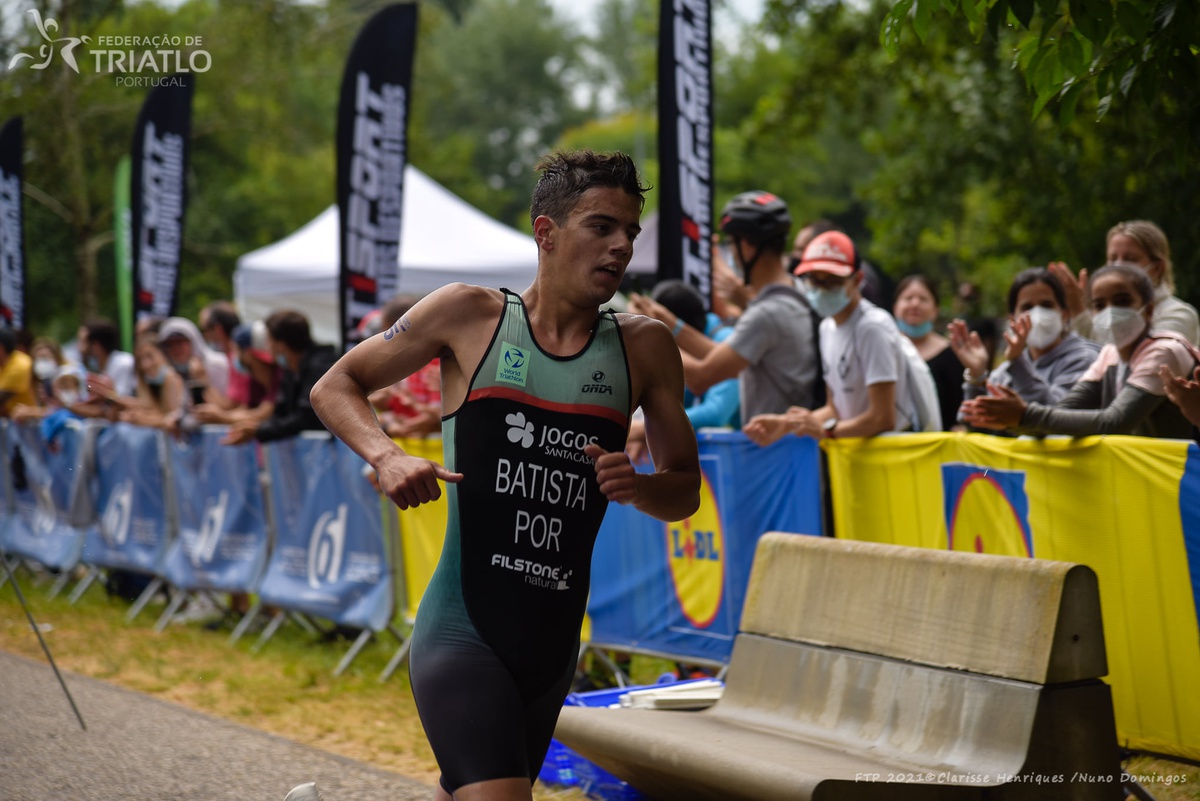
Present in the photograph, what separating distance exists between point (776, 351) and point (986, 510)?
5.05 ft

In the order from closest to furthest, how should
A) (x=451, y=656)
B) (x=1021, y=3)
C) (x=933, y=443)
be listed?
(x=451, y=656) < (x=1021, y=3) < (x=933, y=443)

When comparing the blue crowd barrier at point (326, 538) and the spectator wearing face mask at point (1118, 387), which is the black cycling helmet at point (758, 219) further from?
the blue crowd barrier at point (326, 538)

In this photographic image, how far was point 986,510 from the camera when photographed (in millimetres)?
5535

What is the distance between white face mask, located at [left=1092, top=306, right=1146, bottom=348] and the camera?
5367 mm

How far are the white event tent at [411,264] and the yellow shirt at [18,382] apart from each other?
3.90 meters

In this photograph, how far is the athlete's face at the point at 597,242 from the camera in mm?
3398

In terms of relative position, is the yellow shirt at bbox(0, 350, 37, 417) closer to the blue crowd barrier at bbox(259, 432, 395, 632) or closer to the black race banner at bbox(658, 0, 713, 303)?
the blue crowd barrier at bbox(259, 432, 395, 632)

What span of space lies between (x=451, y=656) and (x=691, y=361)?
142 inches

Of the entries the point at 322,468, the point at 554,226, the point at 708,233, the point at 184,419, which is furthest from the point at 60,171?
the point at 554,226

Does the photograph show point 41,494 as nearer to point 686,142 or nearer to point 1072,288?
point 686,142

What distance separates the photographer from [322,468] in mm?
9188

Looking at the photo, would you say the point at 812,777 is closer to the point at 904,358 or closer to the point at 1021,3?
the point at 1021,3

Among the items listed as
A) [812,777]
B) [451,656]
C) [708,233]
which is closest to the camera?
[451,656]

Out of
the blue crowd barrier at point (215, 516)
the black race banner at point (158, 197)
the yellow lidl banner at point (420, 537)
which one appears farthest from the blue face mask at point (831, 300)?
the black race banner at point (158, 197)
